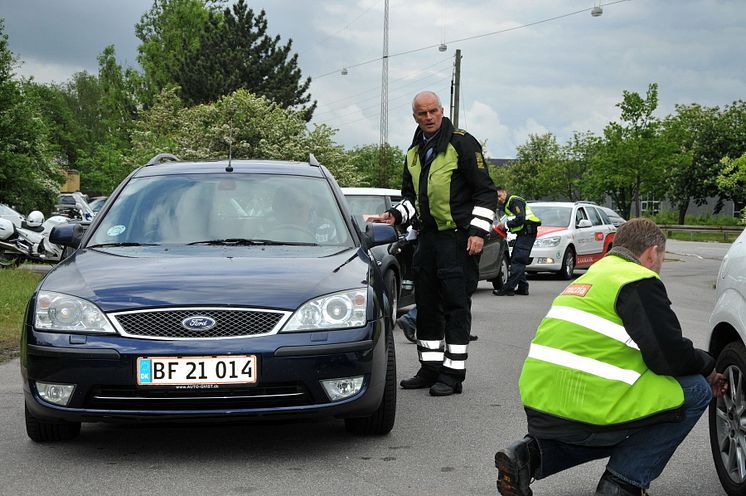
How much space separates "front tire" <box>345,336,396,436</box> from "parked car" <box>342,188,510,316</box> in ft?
13.5

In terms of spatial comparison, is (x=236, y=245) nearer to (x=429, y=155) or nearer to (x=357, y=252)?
(x=357, y=252)

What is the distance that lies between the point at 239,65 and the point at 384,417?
51.6 m

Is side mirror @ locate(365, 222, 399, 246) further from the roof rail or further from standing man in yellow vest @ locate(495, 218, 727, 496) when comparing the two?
standing man in yellow vest @ locate(495, 218, 727, 496)

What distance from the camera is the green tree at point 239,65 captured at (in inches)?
2179

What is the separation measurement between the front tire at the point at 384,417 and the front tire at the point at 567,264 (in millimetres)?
15202

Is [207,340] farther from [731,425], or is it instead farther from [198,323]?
[731,425]

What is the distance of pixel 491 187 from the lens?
7.29m

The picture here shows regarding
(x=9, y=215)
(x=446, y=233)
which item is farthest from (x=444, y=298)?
(x=9, y=215)

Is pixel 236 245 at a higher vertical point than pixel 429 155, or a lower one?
lower

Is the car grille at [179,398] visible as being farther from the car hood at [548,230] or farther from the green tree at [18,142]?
the green tree at [18,142]

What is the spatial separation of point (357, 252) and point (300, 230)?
0.43 m

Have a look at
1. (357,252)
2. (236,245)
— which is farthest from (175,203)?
(357,252)

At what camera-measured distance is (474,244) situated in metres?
7.14

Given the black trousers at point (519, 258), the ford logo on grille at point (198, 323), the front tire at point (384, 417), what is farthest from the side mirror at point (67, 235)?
the black trousers at point (519, 258)
